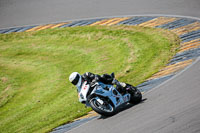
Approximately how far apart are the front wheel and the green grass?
1873mm

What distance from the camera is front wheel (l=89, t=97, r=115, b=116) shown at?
8602mm

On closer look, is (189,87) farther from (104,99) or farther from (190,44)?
(190,44)

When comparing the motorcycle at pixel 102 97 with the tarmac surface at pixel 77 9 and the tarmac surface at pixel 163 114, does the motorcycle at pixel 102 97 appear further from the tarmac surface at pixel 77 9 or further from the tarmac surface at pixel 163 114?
the tarmac surface at pixel 77 9

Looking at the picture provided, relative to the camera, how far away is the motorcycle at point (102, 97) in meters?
8.77

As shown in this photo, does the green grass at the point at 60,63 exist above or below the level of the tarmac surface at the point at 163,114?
below

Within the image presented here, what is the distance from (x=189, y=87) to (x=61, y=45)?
34.4 feet

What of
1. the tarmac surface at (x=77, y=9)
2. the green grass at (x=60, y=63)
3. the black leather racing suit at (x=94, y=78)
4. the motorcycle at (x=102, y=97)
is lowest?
the green grass at (x=60, y=63)

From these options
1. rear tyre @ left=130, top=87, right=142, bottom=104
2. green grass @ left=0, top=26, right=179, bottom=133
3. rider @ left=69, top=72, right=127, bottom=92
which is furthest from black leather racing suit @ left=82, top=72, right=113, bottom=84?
green grass @ left=0, top=26, right=179, bottom=133

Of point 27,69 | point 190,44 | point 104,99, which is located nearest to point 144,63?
point 190,44

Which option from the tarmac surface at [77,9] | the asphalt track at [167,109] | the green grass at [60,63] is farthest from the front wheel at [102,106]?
the tarmac surface at [77,9]

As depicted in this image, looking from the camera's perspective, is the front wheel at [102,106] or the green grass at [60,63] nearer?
the front wheel at [102,106]

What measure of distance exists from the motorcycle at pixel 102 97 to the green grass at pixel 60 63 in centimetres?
184

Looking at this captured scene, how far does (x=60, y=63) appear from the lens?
54.4 feet

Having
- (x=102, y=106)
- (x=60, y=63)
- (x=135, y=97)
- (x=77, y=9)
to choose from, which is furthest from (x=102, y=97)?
(x=77, y=9)
